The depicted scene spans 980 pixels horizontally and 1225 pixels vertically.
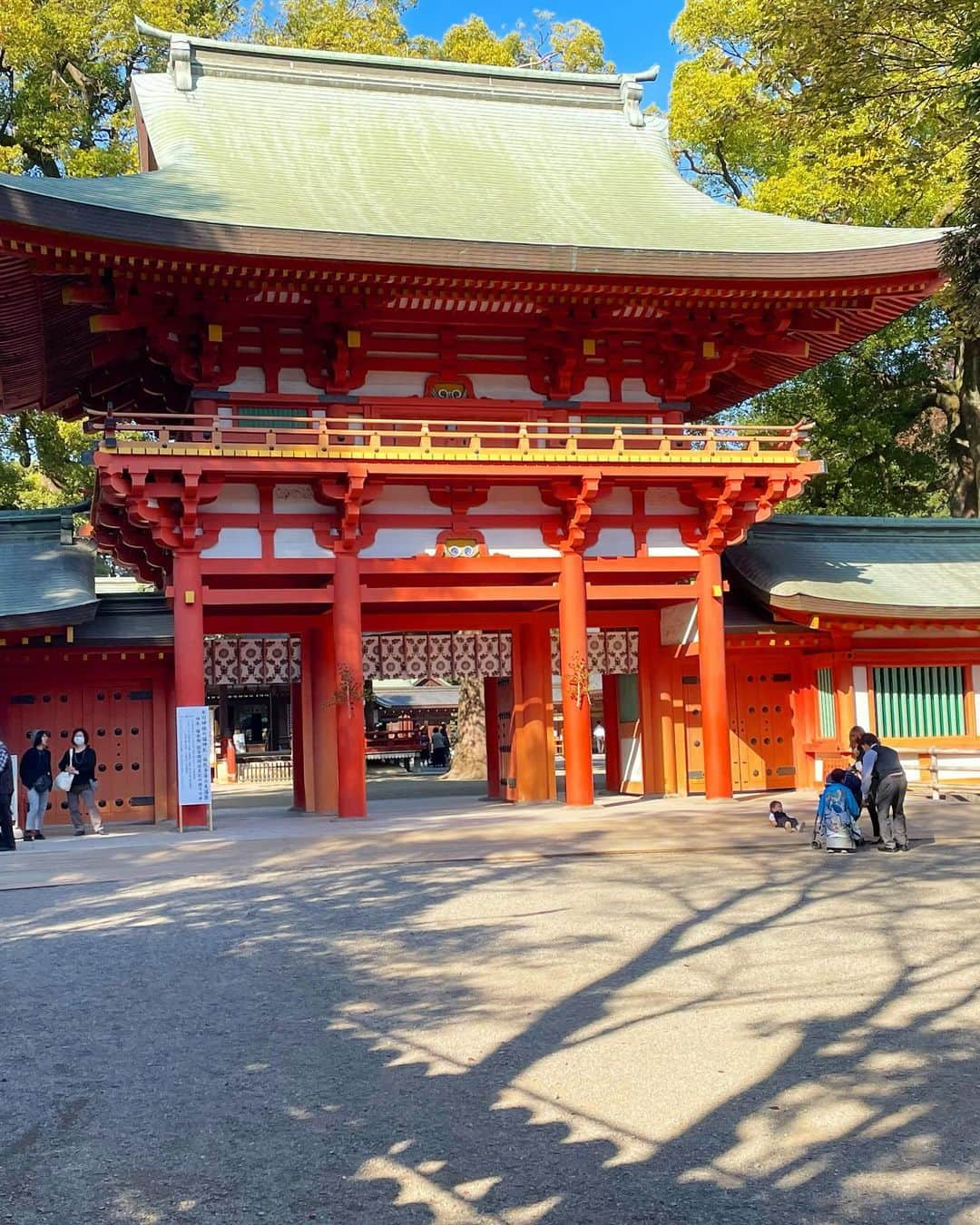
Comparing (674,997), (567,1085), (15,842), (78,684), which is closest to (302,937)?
(674,997)

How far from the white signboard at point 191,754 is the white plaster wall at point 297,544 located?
107 inches

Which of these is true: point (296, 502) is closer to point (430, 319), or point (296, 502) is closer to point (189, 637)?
point (189, 637)

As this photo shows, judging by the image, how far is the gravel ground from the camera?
488cm

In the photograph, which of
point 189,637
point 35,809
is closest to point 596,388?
point 189,637

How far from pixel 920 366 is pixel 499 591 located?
19.6m

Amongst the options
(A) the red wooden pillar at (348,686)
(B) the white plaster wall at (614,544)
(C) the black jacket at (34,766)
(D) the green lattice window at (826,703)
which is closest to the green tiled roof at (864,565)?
(D) the green lattice window at (826,703)

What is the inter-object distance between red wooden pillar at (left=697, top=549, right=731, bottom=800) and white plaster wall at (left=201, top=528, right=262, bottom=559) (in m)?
6.93

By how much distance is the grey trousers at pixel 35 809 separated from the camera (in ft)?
59.9

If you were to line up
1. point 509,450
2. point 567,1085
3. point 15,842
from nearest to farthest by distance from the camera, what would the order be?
point 567,1085, point 15,842, point 509,450

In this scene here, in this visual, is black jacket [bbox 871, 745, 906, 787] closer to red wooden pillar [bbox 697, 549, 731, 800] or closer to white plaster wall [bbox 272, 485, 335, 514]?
red wooden pillar [bbox 697, 549, 731, 800]

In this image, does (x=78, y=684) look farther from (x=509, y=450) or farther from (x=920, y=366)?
(x=920, y=366)

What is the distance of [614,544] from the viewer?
20.4 m

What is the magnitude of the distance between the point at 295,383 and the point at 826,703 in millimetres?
10535

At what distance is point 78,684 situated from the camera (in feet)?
69.2
